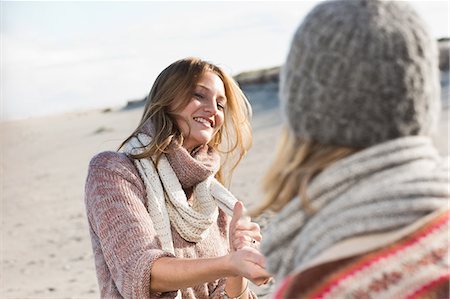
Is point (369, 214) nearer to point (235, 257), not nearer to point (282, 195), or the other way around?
point (282, 195)

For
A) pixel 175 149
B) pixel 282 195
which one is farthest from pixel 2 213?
pixel 282 195

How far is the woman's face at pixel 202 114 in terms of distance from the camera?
125 inches

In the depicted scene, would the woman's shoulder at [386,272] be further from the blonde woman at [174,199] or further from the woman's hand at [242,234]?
the woman's hand at [242,234]

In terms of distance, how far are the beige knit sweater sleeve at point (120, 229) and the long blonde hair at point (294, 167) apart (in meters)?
1.14

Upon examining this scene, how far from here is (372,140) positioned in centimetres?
153

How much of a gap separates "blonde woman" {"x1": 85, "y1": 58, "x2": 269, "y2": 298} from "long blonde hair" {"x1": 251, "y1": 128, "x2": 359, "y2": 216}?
922mm

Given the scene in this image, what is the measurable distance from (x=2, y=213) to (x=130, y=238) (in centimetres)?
820

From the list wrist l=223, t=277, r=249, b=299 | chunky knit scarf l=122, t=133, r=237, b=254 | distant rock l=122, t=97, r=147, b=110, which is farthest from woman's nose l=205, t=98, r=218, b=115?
distant rock l=122, t=97, r=147, b=110

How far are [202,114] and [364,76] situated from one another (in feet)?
5.66

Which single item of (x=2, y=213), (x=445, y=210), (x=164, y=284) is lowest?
(x=2, y=213)

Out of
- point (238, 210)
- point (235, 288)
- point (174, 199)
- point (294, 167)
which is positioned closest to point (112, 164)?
point (174, 199)

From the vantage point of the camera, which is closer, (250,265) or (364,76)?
(364,76)

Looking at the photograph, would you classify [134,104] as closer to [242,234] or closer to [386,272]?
[242,234]

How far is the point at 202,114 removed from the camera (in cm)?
319
